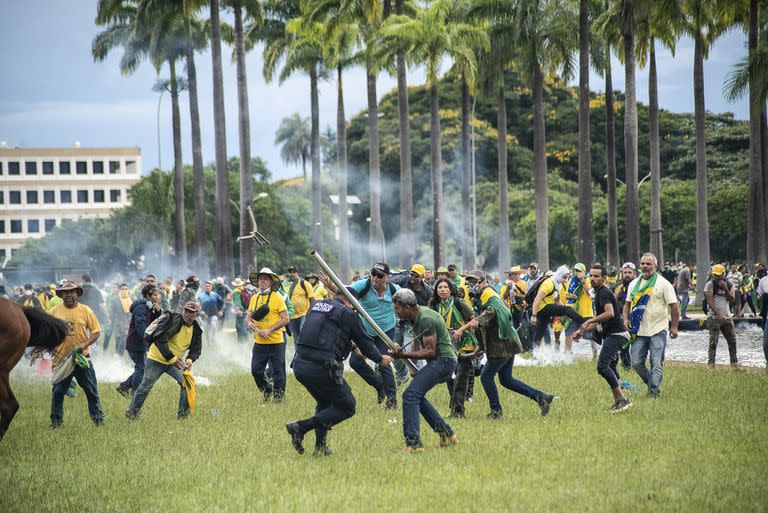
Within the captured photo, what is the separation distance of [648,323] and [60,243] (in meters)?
76.2

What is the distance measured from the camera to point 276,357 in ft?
48.5

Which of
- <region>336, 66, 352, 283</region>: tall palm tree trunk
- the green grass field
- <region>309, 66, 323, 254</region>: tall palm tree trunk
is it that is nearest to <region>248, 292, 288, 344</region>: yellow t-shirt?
the green grass field

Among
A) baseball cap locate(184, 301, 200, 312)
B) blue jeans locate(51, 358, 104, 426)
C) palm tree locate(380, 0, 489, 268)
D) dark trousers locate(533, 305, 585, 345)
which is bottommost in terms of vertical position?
blue jeans locate(51, 358, 104, 426)

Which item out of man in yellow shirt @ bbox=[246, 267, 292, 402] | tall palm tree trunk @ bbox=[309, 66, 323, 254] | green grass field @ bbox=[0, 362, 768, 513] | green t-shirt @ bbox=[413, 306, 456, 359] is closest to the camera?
green grass field @ bbox=[0, 362, 768, 513]

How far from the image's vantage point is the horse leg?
10.7 m

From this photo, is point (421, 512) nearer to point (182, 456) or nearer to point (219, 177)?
point (182, 456)

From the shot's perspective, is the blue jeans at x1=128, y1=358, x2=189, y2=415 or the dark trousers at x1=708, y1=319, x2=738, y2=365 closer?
the blue jeans at x1=128, y1=358, x2=189, y2=415

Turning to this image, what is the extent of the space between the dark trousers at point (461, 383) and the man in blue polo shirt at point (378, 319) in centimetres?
96

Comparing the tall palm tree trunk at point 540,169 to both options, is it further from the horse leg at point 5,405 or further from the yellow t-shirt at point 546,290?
the horse leg at point 5,405

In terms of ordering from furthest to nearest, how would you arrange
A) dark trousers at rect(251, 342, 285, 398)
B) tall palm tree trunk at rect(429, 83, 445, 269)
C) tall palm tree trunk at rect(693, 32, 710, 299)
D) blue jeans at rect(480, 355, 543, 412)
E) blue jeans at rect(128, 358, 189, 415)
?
tall palm tree trunk at rect(429, 83, 445, 269) < tall palm tree trunk at rect(693, 32, 710, 299) < dark trousers at rect(251, 342, 285, 398) < blue jeans at rect(128, 358, 189, 415) < blue jeans at rect(480, 355, 543, 412)

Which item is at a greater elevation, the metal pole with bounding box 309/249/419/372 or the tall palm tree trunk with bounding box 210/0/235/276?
the tall palm tree trunk with bounding box 210/0/235/276

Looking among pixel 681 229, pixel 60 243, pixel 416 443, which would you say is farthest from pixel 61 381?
pixel 60 243

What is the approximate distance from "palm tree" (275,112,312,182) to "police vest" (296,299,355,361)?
106397 mm

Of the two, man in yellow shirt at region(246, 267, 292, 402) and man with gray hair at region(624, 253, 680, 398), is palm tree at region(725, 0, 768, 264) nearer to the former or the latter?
man with gray hair at region(624, 253, 680, 398)
